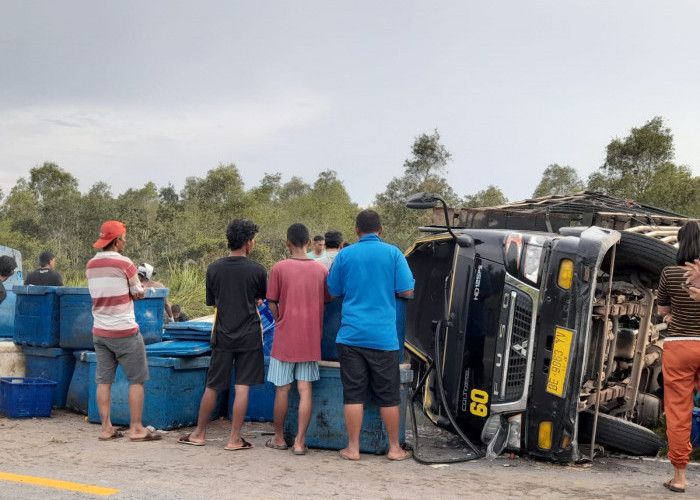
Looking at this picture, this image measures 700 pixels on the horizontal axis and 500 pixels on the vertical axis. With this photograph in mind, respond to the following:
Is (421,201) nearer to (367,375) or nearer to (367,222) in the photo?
(367,222)

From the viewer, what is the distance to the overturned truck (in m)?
5.55

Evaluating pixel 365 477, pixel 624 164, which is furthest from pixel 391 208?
pixel 365 477

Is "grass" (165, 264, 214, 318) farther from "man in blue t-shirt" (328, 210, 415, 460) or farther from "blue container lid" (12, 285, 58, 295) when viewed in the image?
"man in blue t-shirt" (328, 210, 415, 460)

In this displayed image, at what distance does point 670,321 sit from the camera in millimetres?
5289

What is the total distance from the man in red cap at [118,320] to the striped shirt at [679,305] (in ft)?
13.7

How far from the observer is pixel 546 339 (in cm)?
564

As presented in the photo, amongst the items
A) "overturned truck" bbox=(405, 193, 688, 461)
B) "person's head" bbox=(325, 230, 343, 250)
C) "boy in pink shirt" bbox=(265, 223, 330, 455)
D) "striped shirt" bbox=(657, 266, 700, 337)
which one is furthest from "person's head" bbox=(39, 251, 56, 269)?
"striped shirt" bbox=(657, 266, 700, 337)

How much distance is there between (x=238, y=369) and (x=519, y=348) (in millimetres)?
2291

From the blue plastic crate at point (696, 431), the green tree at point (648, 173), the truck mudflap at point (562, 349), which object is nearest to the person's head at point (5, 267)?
the truck mudflap at point (562, 349)

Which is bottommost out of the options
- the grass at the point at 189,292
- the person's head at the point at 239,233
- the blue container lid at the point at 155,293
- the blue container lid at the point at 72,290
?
the grass at the point at 189,292

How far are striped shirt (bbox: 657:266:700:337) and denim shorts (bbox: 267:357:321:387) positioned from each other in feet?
8.88

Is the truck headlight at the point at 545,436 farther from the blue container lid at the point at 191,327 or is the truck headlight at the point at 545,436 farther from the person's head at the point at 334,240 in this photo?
the person's head at the point at 334,240

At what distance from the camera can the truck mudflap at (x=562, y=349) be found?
5.49 metres

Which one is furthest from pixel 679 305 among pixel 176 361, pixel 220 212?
pixel 220 212
